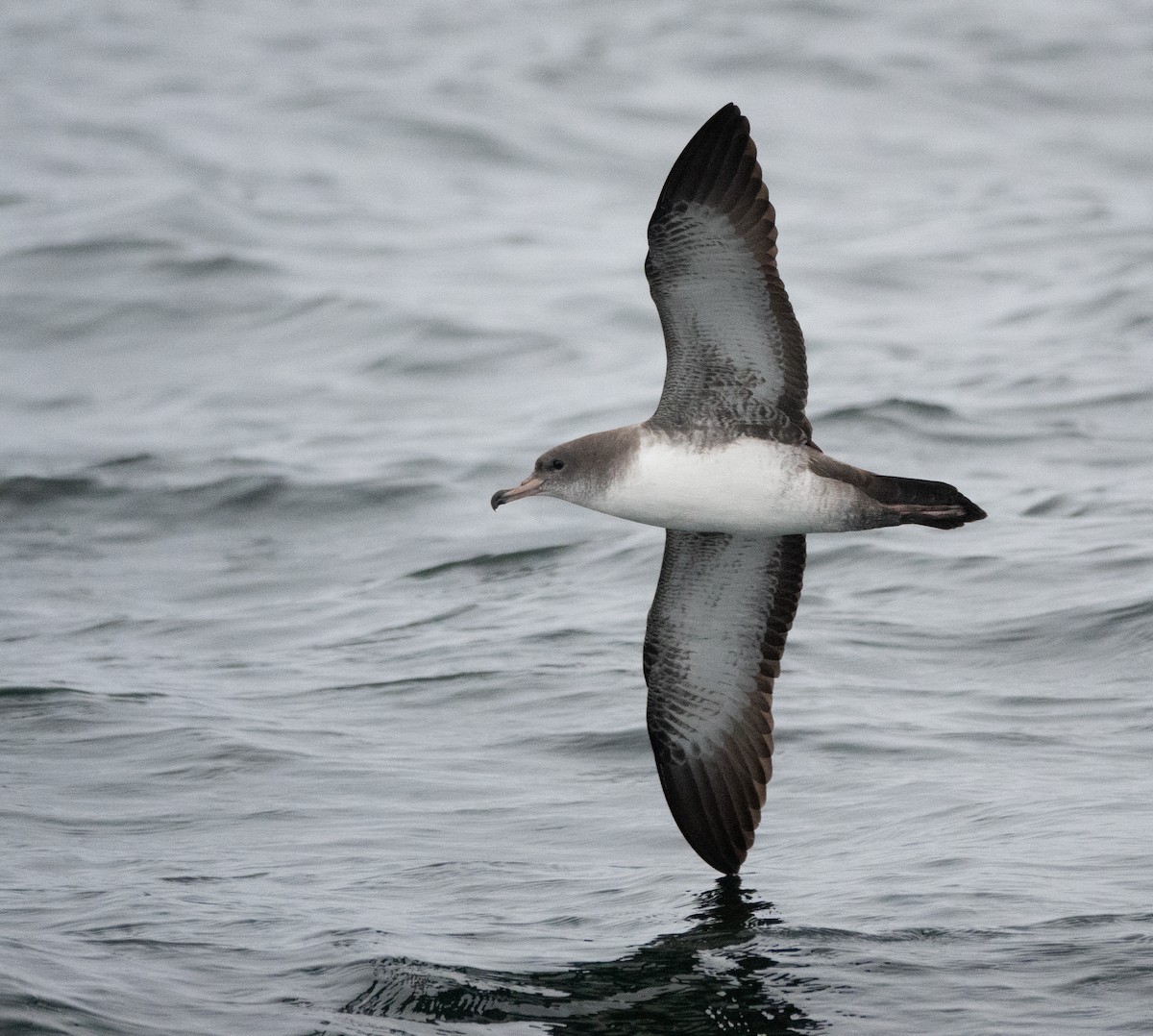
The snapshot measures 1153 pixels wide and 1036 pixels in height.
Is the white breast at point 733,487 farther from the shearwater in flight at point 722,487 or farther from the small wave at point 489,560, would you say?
the small wave at point 489,560

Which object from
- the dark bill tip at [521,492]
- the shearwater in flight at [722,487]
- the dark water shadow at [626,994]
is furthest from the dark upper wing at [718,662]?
the dark water shadow at [626,994]

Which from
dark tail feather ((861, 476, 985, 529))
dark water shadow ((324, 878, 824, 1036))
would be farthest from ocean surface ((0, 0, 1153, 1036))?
dark tail feather ((861, 476, 985, 529))

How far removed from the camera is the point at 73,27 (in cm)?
3100

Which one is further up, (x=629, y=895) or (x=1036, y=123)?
(x=1036, y=123)

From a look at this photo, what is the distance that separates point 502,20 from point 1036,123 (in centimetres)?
929

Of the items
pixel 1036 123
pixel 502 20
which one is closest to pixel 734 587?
pixel 1036 123

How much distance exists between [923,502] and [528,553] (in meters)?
5.53

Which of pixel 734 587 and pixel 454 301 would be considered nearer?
pixel 734 587

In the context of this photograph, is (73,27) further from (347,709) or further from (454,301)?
(347,709)

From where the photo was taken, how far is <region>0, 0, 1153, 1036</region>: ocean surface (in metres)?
7.52

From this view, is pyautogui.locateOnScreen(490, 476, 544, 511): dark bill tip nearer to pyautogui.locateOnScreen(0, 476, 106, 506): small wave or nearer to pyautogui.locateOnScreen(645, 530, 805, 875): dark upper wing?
pyautogui.locateOnScreen(645, 530, 805, 875): dark upper wing

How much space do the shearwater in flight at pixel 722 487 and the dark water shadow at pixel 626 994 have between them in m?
0.93

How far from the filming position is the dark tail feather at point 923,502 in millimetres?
7758

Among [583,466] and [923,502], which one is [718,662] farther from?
[923,502]
